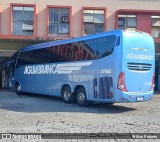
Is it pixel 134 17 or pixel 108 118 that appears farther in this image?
pixel 134 17

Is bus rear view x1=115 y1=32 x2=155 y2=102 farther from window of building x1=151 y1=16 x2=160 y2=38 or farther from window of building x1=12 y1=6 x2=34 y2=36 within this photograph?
window of building x1=12 y1=6 x2=34 y2=36

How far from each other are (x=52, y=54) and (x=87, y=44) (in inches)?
125

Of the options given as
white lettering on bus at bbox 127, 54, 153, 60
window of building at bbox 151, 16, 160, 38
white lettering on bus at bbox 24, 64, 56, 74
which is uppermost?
window of building at bbox 151, 16, 160, 38

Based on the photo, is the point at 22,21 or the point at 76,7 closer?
the point at 22,21

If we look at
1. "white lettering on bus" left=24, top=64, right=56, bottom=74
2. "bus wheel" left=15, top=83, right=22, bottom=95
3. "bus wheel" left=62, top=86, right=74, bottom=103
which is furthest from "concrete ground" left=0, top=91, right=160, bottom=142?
"bus wheel" left=15, top=83, right=22, bottom=95

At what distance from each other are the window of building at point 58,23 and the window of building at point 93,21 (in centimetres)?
153

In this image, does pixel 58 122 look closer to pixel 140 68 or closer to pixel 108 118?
pixel 108 118

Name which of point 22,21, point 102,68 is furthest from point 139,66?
point 22,21

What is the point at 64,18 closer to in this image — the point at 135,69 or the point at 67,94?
the point at 67,94

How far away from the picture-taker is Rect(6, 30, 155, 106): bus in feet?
40.5

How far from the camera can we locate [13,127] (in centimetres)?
897

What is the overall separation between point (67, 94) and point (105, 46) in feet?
12.6

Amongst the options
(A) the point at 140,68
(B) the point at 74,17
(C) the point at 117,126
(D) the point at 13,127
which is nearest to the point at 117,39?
(A) the point at 140,68

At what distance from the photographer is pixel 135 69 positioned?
1265 cm
